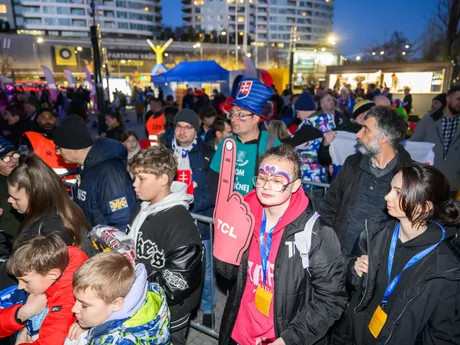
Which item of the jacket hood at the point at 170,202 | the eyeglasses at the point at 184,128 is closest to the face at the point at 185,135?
the eyeglasses at the point at 184,128

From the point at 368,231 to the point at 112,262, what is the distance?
65.1 inches

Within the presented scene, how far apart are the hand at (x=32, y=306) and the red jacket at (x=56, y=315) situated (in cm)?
4

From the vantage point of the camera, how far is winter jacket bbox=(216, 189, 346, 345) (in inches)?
77.5

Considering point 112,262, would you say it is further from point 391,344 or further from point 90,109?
point 90,109

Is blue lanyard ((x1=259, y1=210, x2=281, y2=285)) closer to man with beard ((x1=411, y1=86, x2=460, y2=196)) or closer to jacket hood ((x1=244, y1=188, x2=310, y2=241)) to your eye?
jacket hood ((x1=244, y1=188, x2=310, y2=241))

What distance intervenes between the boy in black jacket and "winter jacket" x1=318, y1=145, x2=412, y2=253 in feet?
4.49

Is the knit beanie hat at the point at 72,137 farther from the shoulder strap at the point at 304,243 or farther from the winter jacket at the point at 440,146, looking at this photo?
the winter jacket at the point at 440,146

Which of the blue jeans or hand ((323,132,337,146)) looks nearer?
the blue jeans

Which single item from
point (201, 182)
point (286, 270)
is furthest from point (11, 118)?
point (286, 270)

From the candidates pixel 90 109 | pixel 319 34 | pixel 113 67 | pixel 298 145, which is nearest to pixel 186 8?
pixel 319 34

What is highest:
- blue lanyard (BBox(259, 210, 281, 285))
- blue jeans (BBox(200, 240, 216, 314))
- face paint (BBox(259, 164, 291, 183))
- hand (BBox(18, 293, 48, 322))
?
face paint (BBox(259, 164, 291, 183))

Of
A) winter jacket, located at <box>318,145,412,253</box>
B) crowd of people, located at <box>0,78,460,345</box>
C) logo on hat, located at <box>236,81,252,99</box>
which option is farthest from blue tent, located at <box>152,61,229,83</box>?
crowd of people, located at <box>0,78,460,345</box>

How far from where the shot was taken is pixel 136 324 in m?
1.87

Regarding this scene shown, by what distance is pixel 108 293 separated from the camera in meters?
1.81
